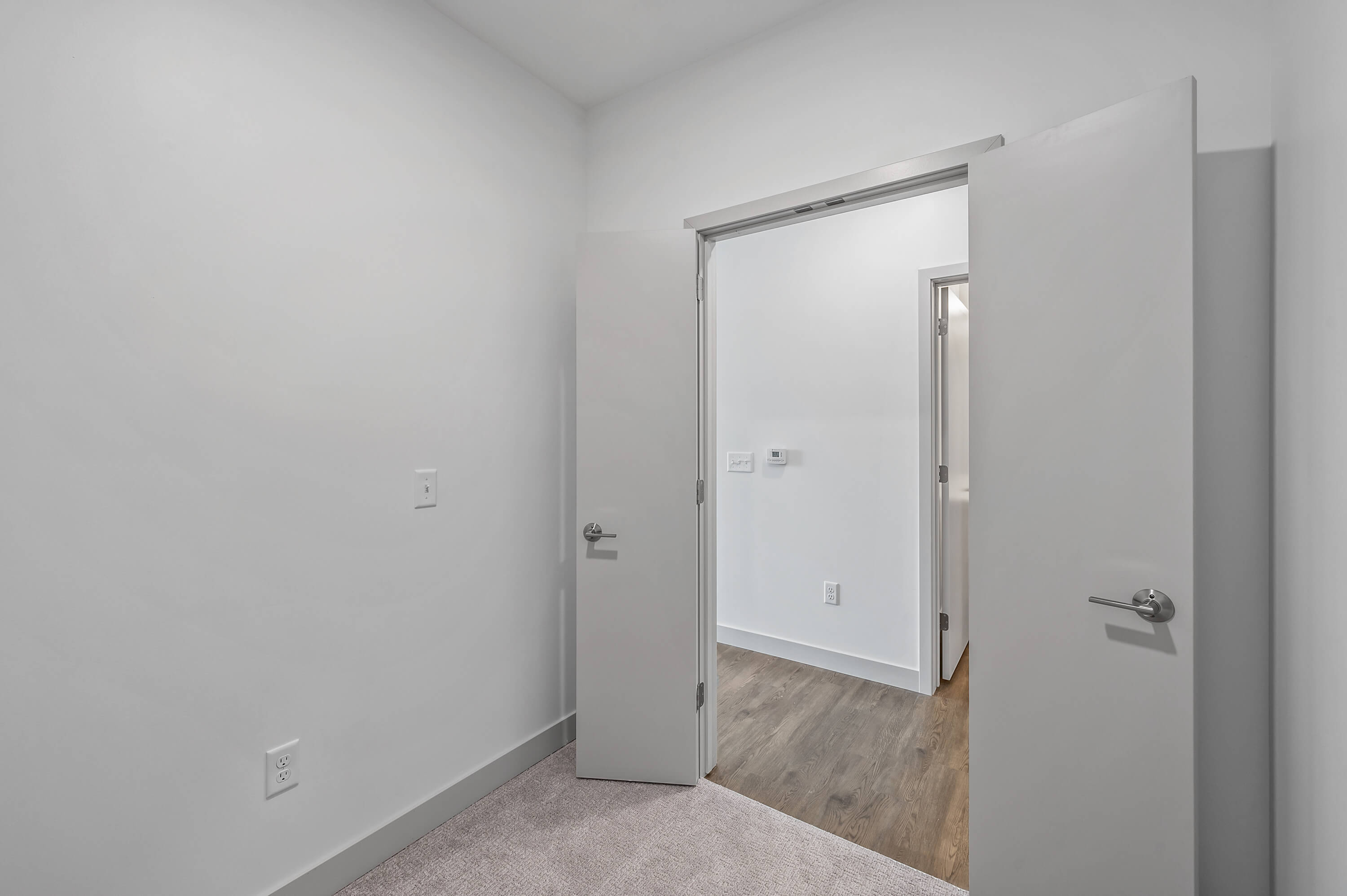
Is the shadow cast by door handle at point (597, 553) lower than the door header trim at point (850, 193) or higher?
lower

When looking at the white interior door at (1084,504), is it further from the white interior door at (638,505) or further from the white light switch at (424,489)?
the white light switch at (424,489)

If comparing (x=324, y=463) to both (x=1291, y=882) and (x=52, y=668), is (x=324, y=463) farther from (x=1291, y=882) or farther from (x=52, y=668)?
(x=1291, y=882)

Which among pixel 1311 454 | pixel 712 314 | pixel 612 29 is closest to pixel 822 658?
pixel 712 314

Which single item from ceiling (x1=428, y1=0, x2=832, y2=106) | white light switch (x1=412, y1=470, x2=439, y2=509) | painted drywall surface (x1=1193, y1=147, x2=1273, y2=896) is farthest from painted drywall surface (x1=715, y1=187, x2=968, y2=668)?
white light switch (x1=412, y1=470, x2=439, y2=509)

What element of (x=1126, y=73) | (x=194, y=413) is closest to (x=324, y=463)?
(x=194, y=413)

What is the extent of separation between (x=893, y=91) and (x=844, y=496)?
1885 millimetres

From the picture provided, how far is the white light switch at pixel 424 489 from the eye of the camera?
1847 millimetres

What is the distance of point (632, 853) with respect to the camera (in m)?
1.73

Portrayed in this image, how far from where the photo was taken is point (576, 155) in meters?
2.46

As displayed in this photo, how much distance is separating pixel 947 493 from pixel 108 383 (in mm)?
3113

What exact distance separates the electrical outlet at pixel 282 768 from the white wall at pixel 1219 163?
214 centimetres

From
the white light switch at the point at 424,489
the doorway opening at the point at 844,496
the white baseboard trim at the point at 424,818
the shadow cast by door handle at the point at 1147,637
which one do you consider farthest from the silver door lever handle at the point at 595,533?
the shadow cast by door handle at the point at 1147,637

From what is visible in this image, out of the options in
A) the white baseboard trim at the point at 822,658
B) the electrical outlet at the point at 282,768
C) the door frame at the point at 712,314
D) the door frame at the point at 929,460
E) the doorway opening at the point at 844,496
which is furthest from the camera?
the white baseboard trim at the point at 822,658

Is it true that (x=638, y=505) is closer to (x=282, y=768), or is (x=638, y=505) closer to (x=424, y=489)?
(x=424, y=489)
